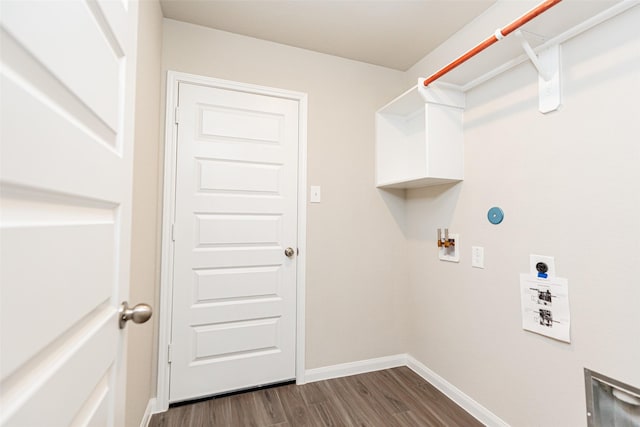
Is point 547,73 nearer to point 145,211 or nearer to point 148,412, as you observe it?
point 145,211

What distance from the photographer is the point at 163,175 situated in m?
1.87

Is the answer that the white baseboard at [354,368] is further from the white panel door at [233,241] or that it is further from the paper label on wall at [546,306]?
the paper label on wall at [546,306]

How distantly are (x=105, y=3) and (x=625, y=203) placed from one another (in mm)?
1827

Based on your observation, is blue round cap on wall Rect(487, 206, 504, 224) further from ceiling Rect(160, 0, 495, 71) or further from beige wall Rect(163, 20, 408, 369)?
ceiling Rect(160, 0, 495, 71)

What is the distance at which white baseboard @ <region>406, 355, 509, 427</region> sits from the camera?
65.7 inches

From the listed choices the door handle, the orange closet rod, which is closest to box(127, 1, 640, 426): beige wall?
the orange closet rod

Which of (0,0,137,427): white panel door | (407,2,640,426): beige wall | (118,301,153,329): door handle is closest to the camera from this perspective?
(0,0,137,427): white panel door

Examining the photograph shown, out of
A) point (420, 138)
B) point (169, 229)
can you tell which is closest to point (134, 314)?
point (169, 229)

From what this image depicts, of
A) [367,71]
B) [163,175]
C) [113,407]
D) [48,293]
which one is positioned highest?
[367,71]

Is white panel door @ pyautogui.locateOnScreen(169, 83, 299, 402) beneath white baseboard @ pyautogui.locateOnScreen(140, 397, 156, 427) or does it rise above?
above

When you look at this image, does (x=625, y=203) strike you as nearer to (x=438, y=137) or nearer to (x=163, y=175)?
(x=438, y=137)

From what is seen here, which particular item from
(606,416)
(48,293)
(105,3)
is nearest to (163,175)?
(105,3)

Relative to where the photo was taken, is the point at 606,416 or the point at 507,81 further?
the point at 507,81

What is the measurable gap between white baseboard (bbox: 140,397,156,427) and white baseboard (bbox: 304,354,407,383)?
1.00m
